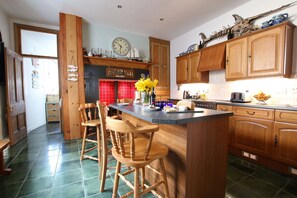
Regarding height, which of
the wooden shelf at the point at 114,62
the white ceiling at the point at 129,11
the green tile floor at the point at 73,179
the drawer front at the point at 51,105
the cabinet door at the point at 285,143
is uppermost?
the white ceiling at the point at 129,11

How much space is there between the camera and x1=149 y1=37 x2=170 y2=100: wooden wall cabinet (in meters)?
4.90

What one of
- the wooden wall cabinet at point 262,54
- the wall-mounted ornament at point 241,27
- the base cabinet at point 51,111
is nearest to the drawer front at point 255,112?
the wooden wall cabinet at point 262,54

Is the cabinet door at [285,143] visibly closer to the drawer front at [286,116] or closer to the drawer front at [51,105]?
the drawer front at [286,116]

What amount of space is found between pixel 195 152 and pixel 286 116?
1.61m

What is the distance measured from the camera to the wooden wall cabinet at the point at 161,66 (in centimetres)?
490

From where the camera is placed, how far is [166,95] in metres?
5.22

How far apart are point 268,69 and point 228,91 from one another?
1.02 m

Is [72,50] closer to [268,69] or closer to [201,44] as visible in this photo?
[201,44]

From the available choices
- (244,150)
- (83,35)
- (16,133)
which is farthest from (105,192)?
(83,35)

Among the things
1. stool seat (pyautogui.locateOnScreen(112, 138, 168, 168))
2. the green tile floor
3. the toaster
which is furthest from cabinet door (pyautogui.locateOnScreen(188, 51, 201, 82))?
stool seat (pyautogui.locateOnScreen(112, 138, 168, 168))

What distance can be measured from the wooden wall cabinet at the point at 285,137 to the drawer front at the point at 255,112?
0.08 meters

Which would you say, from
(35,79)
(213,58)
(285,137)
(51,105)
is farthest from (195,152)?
(51,105)

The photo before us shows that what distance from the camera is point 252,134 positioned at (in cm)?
231

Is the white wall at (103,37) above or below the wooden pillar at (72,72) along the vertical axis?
above
